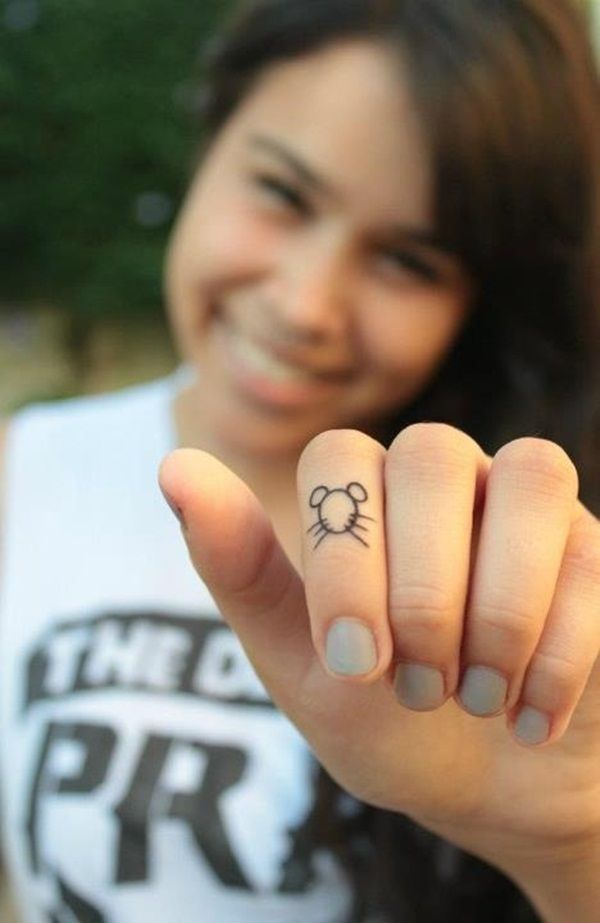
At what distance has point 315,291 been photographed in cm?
107

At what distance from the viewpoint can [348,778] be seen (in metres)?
0.62

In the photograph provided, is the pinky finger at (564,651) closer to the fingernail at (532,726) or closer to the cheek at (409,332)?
→ the fingernail at (532,726)

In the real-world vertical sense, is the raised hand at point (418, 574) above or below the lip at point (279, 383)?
below

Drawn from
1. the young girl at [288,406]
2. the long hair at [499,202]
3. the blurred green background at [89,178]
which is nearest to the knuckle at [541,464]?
the young girl at [288,406]

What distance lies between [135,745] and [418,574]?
62cm

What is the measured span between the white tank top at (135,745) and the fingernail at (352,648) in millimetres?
555

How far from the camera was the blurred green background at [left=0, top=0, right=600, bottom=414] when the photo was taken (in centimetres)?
301

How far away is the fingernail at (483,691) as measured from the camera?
0.52 meters

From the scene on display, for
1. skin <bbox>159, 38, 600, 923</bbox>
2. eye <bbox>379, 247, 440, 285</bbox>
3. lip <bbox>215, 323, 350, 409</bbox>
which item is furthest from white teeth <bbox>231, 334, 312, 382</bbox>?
skin <bbox>159, 38, 600, 923</bbox>

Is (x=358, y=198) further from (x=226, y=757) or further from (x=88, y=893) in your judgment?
(x=88, y=893)

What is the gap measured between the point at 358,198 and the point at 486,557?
610 millimetres

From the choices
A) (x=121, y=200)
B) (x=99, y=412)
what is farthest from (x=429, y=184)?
(x=121, y=200)

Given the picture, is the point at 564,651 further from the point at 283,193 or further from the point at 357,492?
the point at 283,193

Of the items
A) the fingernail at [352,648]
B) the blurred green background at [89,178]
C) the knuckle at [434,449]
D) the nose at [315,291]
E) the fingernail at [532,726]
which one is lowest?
the fingernail at [532,726]
